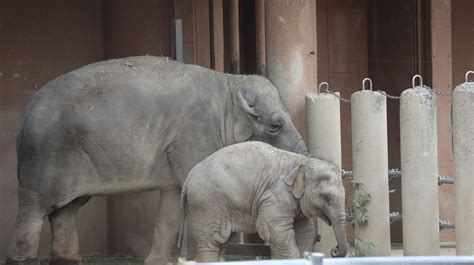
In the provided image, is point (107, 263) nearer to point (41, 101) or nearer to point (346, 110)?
point (41, 101)

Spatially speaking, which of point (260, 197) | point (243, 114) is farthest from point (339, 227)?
point (243, 114)

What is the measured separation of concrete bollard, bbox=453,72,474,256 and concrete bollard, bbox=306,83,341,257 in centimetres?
106

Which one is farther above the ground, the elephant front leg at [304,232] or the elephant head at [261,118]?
the elephant head at [261,118]

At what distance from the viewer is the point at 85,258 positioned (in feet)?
44.2

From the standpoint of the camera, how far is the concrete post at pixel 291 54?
478 inches

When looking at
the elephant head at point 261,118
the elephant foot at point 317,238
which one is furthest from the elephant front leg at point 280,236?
the elephant head at point 261,118

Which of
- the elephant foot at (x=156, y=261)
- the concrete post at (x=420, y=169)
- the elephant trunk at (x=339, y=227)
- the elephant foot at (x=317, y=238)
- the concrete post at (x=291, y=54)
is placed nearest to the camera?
the elephant trunk at (x=339, y=227)

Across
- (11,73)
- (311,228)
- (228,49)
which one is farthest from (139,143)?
(228,49)

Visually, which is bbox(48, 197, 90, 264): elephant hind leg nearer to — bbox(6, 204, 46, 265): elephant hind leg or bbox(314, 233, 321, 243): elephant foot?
bbox(6, 204, 46, 265): elephant hind leg

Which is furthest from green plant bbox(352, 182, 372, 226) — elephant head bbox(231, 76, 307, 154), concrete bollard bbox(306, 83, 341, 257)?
elephant head bbox(231, 76, 307, 154)

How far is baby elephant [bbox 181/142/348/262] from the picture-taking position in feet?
34.5

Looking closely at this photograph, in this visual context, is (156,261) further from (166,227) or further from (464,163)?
(464,163)

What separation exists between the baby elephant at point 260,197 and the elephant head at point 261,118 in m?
0.75

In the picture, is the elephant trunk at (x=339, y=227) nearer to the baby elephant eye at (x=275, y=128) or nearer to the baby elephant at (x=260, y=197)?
the baby elephant at (x=260, y=197)
